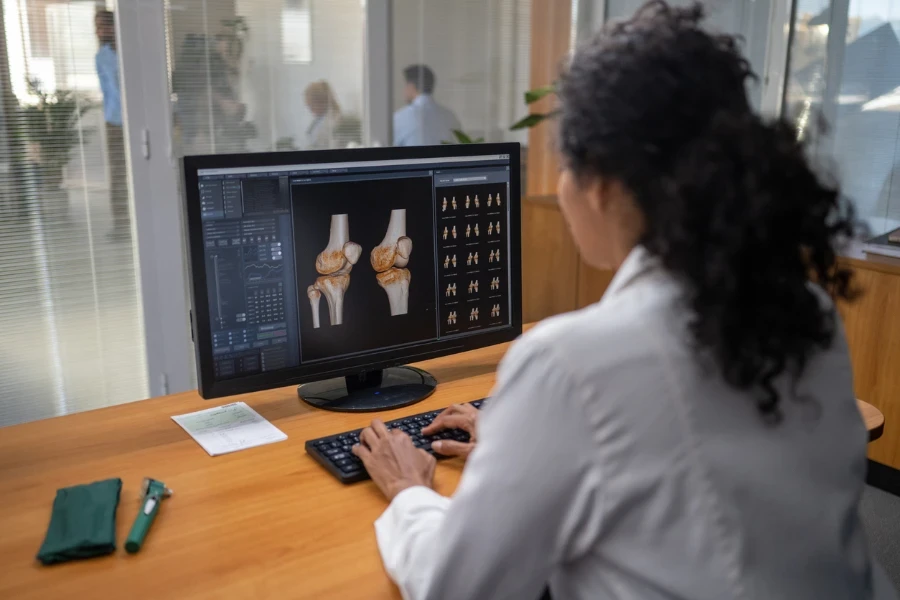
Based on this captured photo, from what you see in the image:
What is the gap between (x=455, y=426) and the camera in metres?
1.41

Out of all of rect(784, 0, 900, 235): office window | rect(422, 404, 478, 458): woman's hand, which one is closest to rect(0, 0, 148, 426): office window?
rect(422, 404, 478, 458): woman's hand

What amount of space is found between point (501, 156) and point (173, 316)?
199 centimetres

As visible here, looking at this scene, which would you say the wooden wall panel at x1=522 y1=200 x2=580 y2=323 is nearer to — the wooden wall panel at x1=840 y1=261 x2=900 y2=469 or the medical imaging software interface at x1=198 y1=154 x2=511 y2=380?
the wooden wall panel at x1=840 y1=261 x2=900 y2=469

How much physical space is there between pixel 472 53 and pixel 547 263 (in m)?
1.00

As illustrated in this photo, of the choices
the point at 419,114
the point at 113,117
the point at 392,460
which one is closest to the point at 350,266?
the point at 392,460

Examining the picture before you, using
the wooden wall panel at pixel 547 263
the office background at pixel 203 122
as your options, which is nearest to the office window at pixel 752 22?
the office background at pixel 203 122

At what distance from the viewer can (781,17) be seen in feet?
11.7

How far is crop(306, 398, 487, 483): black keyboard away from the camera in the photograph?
127cm

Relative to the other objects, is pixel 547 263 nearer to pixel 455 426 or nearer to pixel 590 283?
pixel 590 283

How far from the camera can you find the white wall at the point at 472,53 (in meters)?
3.54

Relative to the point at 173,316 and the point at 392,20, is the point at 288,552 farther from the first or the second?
the point at 392,20

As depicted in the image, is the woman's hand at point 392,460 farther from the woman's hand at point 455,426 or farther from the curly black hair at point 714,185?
the curly black hair at point 714,185

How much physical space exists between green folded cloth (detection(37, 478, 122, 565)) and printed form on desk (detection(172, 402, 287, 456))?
0.66 feet

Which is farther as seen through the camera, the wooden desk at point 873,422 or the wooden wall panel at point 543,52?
the wooden wall panel at point 543,52
